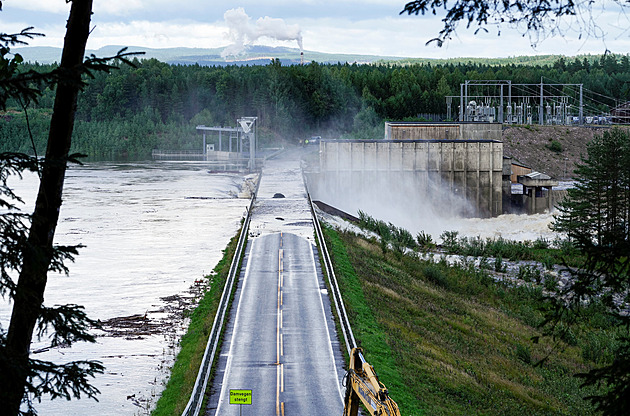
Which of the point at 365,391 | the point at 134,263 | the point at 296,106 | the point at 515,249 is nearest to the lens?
the point at 365,391

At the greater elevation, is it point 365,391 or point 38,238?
point 38,238

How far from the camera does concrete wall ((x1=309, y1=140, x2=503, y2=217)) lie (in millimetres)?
88750

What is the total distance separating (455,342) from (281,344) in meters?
9.65

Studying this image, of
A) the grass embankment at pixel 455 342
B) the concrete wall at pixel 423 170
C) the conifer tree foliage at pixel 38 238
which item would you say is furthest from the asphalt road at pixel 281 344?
the concrete wall at pixel 423 170

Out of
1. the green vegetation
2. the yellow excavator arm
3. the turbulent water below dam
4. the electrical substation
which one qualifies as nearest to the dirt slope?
the electrical substation

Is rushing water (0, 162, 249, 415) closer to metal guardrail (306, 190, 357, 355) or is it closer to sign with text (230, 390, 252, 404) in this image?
sign with text (230, 390, 252, 404)

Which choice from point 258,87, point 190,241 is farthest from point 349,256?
point 258,87

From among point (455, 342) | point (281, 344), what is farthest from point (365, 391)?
point (455, 342)

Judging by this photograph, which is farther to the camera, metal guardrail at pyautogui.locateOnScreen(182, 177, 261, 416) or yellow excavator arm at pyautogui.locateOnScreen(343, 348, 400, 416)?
metal guardrail at pyautogui.locateOnScreen(182, 177, 261, 416)

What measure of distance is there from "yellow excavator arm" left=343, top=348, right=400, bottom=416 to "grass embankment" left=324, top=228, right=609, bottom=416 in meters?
6.38

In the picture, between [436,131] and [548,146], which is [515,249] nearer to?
[436,131]

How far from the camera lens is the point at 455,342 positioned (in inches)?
1323

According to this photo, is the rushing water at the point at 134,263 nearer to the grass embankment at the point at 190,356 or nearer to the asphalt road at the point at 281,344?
the grass embankment at the point at 190,356

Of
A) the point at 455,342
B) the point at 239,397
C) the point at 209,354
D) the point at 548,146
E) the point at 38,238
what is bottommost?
the point at 455,342
